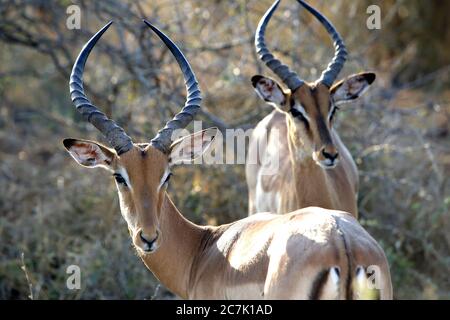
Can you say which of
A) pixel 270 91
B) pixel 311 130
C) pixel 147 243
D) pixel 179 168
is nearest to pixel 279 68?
pixel 270 91

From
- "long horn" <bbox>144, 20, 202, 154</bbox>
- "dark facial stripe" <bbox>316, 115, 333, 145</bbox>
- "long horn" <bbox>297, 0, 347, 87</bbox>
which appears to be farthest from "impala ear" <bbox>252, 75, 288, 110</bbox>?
"long horn" <bbox>144, 20, 202, 154</bbox>

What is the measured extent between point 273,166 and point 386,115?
290 cm

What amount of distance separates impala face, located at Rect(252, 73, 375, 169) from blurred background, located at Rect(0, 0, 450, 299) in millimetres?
1512

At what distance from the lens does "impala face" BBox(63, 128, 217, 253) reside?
6379mm

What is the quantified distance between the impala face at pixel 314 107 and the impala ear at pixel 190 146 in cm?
123

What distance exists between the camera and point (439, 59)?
16.8 m

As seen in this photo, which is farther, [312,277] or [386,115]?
[386,115]

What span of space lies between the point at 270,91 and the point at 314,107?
553 mm

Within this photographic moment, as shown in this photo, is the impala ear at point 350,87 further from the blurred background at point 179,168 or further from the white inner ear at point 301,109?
the blurred background at point 179,168

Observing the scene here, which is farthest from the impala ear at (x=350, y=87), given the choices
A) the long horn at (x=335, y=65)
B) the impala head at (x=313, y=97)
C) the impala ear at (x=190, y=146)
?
the impala ear at (x=190, y=146)

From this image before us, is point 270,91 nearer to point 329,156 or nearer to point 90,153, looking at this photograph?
point 329,156

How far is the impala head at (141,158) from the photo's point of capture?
21.1 ft
